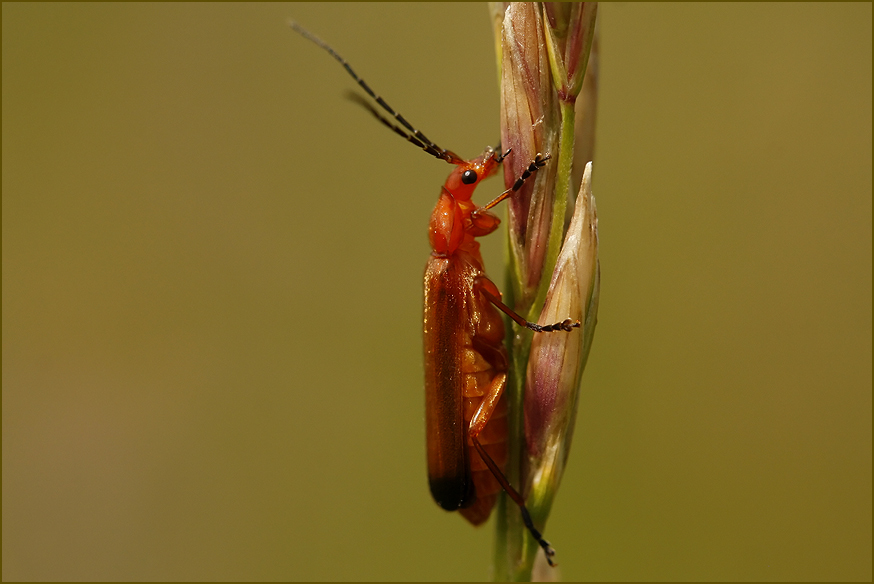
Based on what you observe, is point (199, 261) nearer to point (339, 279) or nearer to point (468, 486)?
point (339, 279)

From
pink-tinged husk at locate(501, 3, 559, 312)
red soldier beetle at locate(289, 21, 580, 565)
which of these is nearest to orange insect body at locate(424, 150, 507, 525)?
red soldier beetle at locate(289, 21, 580, 565)

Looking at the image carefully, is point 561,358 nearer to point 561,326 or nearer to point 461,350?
point 561,326

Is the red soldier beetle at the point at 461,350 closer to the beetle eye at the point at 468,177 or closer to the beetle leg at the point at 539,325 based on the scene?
the beetle eye at the point at 468,177

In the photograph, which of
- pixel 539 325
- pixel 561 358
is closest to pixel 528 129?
pixel 539 325

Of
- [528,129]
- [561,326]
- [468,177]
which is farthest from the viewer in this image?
[468,177]

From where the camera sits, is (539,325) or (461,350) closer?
(539,325)

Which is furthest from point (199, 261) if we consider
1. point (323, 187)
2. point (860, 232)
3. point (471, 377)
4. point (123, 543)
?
point (860, 232)

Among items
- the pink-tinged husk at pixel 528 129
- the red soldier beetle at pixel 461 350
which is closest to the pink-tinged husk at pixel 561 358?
the pink-tinged husk at pixel 528 129

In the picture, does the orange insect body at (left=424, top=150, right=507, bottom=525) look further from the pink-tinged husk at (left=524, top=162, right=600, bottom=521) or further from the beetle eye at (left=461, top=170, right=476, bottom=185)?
the pink-tinged husk at (left=524, top=162, right=600, bottom=521)
